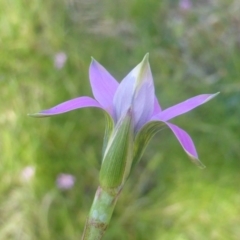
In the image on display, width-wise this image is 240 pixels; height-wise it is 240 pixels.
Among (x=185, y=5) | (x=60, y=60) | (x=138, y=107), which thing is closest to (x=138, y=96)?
(x=138, y=107)

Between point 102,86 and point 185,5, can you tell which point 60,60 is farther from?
point 102,86

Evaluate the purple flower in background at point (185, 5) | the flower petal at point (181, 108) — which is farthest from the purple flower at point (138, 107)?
the purple flower in background at point (185, 5)

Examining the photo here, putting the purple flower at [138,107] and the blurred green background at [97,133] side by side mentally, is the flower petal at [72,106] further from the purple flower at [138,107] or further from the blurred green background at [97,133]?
the blurred green background at [97,133]

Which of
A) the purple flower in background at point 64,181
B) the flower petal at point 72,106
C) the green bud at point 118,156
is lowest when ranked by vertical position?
the purple flower in background at point 64,181

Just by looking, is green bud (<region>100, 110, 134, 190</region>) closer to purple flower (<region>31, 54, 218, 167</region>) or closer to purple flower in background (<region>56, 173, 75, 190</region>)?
purple flower (<region>31, 54, 218, 167</region>)

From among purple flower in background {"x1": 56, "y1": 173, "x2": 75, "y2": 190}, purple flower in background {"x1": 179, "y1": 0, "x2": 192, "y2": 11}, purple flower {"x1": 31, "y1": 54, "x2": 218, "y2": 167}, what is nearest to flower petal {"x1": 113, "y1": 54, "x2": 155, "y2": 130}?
purple flower {"x1": 31, "y1": 54, "x2": 218, "y2": 167}

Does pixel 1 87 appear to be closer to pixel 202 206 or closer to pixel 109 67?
pixel 109 67
